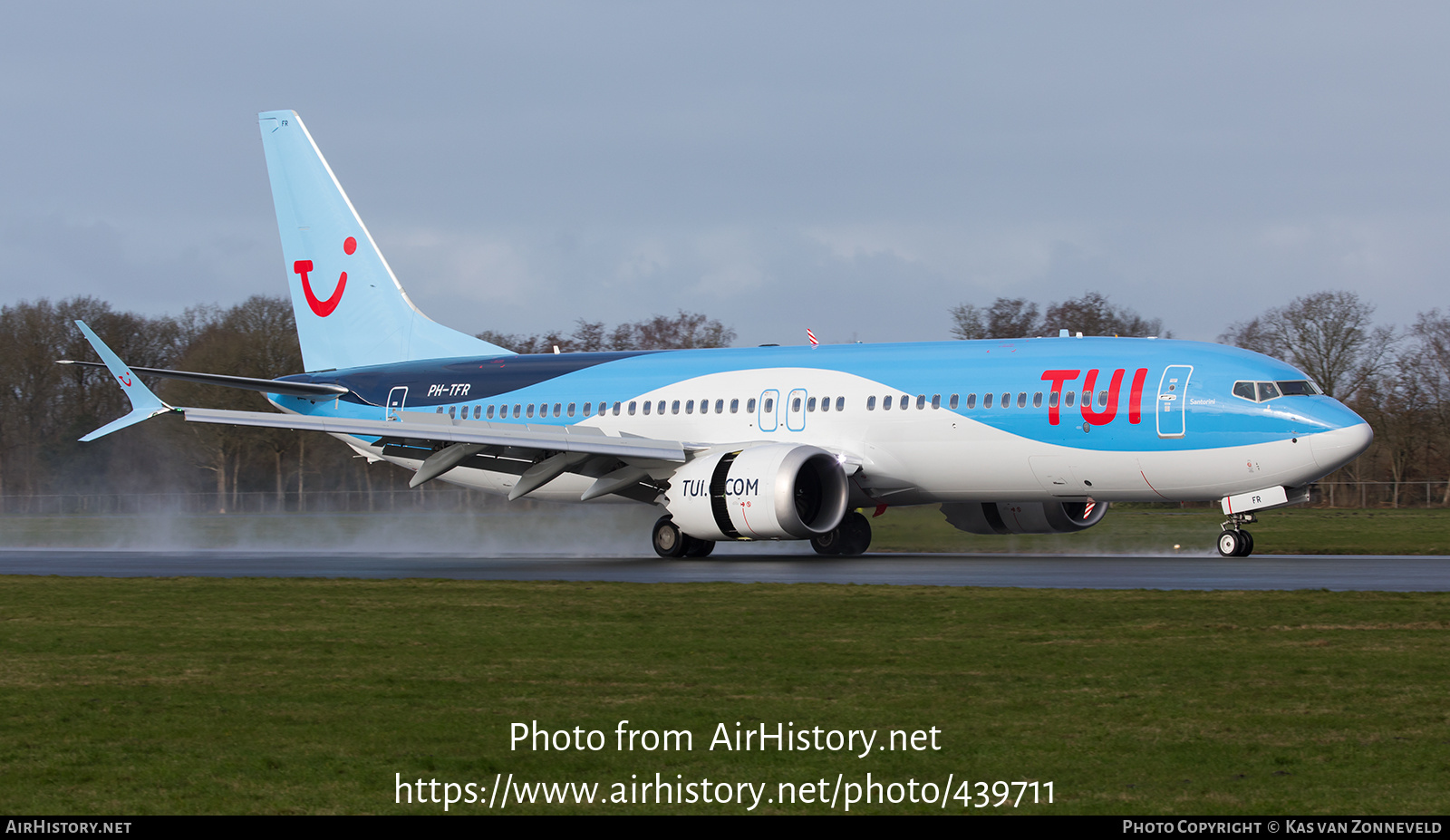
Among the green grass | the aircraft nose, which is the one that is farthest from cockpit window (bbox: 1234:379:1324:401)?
the green grass

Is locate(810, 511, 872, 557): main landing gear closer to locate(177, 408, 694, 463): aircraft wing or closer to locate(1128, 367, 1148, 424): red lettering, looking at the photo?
locate(177, 408, 694, 463): aircraft wing

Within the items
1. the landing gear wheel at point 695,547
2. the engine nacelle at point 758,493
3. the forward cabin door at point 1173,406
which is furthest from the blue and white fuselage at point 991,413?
the landing gear wheel at point 695,547

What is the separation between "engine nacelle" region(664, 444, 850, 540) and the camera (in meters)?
24.3

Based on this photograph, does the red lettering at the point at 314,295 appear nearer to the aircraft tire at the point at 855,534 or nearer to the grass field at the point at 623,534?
the grass field at the point at 623,534

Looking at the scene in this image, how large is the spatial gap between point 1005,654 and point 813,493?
14.5 m

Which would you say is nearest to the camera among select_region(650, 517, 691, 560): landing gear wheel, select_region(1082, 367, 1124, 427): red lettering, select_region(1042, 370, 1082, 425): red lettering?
select_region(1082, 367, 1124, 427): red lettering

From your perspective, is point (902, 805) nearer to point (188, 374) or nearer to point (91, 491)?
point (188, 374)

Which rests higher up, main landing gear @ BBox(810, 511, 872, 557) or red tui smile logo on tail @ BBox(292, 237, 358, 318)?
red tui smile logo on tail @ BBox(292, 237, 358, 318)

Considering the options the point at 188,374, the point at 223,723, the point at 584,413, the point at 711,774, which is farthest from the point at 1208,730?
the point at 188,374

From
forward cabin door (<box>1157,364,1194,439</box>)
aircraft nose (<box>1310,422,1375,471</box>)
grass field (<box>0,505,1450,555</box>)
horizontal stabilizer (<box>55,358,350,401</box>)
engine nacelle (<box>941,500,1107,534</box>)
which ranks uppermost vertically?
horizontal stabilizer (<box>55,358,350,401</box>)

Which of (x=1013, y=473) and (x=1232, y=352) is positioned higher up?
(x=1232, y=352)

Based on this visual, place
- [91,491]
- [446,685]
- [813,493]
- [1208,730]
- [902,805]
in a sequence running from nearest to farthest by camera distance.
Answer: [902,805] < [1208,730] < [446,685] < [813,493] < [91,491]

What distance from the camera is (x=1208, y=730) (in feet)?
27.5

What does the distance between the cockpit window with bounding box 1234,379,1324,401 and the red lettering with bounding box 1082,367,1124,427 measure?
180cm
